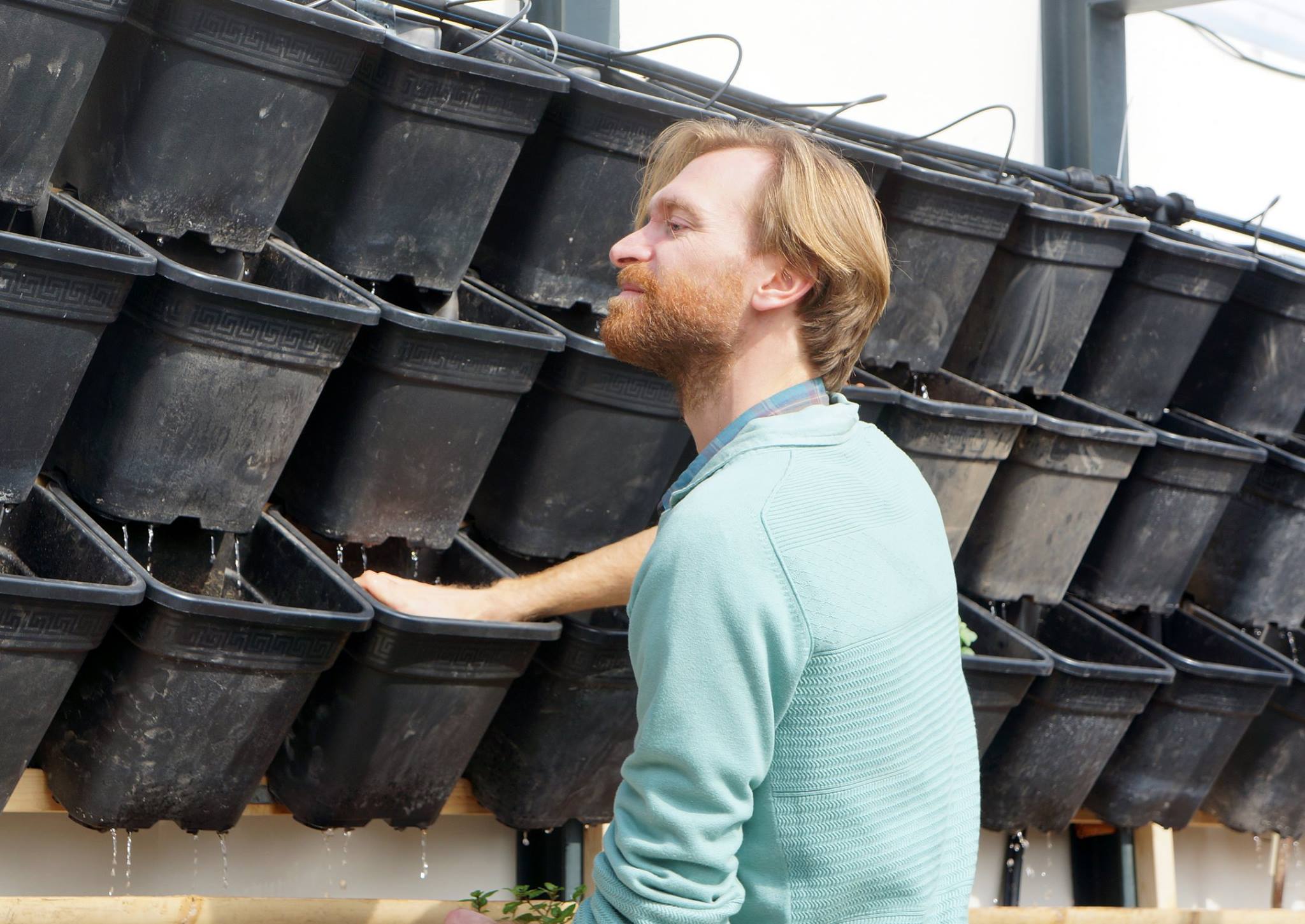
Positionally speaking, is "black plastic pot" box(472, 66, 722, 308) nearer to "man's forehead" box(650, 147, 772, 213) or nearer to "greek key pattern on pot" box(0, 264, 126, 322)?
"greek key pattern on pot" box(0, 264, 126, 322)

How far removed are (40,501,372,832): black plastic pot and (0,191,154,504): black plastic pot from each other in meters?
0.19

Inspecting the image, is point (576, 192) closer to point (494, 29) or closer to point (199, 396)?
point (494, 29)

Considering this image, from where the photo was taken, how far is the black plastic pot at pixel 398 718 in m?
1.85

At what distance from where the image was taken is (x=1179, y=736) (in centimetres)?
262

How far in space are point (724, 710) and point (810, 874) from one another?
0.48 ft

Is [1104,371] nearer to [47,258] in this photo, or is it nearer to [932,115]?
[932,115]

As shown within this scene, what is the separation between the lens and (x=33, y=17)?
1627 millimetres

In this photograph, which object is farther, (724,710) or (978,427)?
(978,427)

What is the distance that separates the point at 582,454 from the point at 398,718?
45 cm

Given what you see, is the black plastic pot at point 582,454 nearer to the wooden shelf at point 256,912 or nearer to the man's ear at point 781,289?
the wooden shelf at point 256,912

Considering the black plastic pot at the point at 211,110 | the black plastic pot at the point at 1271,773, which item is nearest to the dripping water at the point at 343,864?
the black plastic pot at the point at 211,110

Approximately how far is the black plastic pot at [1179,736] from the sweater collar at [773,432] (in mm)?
1636

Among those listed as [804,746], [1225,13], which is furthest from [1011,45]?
[804,746]

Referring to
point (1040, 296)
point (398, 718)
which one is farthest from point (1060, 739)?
point (398, 718)
